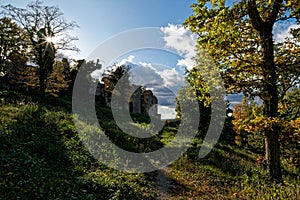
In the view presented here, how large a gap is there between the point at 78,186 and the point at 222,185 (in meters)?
6.70

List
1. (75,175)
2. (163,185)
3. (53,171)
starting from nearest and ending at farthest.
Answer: (53,171) < (75,175) < (163,185)

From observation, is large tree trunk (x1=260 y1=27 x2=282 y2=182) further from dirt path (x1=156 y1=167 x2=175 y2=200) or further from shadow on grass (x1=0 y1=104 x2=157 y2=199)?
shadow on grass (x1=0 y1=104 x2=157 y2=199)

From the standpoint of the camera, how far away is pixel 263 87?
956 centimetres

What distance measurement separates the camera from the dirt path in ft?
28.6

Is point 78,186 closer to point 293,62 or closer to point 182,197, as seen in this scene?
point 182,197

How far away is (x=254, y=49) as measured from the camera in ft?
33.0

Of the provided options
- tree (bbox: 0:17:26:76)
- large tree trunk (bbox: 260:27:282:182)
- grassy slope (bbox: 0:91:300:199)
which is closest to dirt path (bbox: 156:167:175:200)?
grassy slope (bbox: 0:91:300:199)

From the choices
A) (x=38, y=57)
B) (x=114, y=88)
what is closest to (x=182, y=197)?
(x=38, y=57)

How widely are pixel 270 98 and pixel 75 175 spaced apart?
27.7ft

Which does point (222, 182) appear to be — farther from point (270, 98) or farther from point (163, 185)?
point (270, 98)

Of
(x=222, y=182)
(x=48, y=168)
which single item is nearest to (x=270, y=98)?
(x=222, y=182)

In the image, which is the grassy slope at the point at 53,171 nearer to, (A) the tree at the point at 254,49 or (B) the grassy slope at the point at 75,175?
(B) the grassy slope at the point at 75,175

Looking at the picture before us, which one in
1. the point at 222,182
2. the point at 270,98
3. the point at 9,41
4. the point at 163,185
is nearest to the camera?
the point at 270,98

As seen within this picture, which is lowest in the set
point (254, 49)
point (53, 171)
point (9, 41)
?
point (53, 171)
